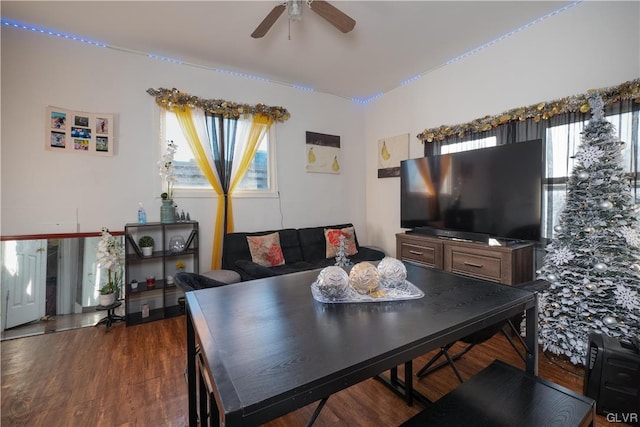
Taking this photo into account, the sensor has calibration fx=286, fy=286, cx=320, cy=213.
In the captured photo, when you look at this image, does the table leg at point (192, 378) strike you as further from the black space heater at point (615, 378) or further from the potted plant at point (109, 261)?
the black space heater at point (615, 378)

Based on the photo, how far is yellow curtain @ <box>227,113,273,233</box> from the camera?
3.69 meters

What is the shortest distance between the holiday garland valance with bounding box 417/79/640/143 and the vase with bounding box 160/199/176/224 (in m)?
3.20

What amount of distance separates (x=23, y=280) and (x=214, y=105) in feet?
8.57

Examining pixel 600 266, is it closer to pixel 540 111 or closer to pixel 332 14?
pixel 540 111

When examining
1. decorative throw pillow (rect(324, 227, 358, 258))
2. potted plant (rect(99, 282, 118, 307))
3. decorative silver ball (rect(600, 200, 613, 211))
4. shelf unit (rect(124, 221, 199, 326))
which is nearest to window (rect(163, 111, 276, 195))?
shelf unit (rect(124, 221, 199, 326))

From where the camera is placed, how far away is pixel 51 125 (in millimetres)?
2826

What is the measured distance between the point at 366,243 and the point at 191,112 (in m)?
3.27

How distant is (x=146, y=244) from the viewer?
121 inches

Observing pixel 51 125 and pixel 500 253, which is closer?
pixel 500 253

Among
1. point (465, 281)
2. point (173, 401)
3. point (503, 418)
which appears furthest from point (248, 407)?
point (173, 401)

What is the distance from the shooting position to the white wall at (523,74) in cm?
228

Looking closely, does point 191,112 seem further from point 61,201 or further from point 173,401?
point 173,401

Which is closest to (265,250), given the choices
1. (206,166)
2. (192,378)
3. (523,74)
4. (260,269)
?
(260,269)

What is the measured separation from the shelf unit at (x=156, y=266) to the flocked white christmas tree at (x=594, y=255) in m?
3.42
